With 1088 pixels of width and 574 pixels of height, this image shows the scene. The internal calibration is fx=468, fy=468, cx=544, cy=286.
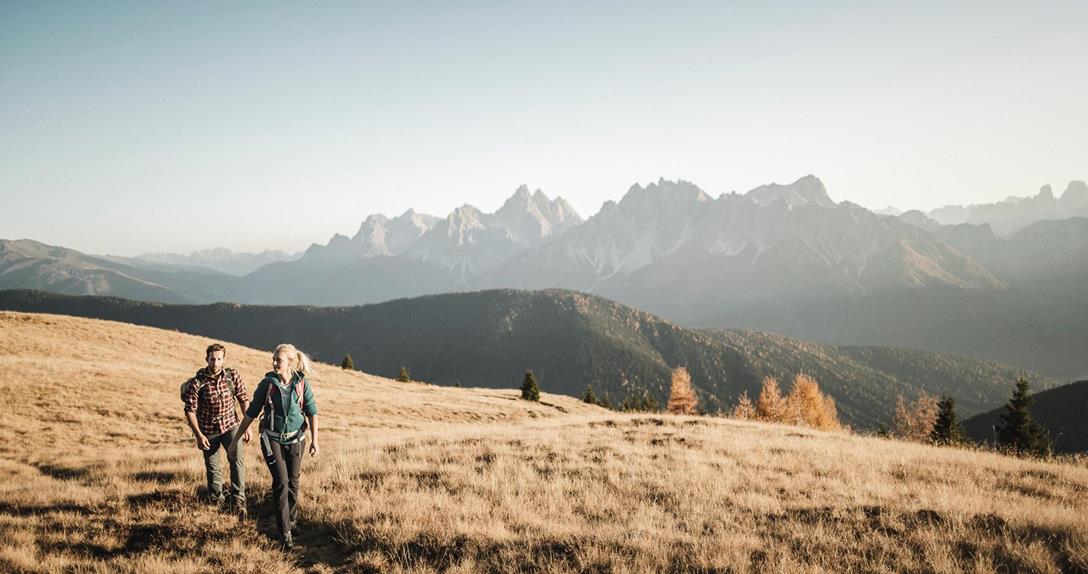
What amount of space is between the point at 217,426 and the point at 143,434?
14.4 meters

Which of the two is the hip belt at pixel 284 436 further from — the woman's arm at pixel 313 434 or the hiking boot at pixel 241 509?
the hiking boot at pixel 241 509

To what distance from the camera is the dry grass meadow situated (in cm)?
625

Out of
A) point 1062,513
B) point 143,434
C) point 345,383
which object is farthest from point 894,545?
point 345,383

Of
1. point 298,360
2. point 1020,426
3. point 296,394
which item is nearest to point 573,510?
point 296,394

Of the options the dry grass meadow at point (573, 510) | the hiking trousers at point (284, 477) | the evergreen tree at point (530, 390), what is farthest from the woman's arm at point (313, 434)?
the evergreen tree at point (530, 390)

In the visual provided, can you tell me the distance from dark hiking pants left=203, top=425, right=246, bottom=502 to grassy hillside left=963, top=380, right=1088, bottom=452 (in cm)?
15186

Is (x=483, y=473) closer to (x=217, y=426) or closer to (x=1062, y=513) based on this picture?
(x=217, y=426)

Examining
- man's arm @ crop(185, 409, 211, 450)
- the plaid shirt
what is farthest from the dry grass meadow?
the plaid shirt

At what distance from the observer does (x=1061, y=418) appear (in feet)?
403

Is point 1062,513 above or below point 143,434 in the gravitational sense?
above

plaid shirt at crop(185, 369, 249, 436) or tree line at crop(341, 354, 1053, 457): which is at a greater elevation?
plaid shirt at crop(185, 369, 249, 436)

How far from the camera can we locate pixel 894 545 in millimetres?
6348

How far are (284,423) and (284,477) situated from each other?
2.76ft

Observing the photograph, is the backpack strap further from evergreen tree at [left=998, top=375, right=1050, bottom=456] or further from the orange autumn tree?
evergreen tree at [left=998, top=375, right=1050, bottom=456]
